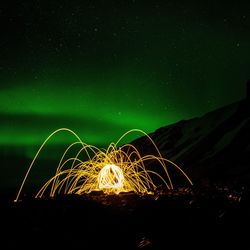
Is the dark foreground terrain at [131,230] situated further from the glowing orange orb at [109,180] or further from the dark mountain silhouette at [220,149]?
the dark mountain silhouette at [220,149]

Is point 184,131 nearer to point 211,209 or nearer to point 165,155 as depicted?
point 165,155

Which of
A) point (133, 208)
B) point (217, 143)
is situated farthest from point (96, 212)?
point (217, 143)

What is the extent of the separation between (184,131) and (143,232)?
165 m

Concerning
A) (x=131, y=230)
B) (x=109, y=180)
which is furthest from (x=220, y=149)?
(x=131, y=230)

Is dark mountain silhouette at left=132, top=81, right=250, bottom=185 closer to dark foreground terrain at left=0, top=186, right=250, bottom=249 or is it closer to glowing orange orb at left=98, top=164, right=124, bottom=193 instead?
glowing orange orb at left=98, top=164, right=124, bottom=193

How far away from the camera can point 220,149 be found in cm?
10400

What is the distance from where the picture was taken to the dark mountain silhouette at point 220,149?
78.6 metres

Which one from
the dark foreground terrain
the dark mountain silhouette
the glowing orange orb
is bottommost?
the dark foreground terrain

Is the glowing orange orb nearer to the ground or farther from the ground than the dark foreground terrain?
farther from the ground

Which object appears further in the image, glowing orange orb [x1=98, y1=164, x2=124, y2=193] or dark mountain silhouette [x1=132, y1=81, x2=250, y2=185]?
dark mountain silhouette [x1=132, y1=81, x2=250, y2=185]

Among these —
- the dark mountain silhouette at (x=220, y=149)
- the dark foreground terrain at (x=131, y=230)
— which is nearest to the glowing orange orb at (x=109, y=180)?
the dark foreground terrain at (x=131, y=230)

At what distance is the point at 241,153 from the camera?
90.1 m

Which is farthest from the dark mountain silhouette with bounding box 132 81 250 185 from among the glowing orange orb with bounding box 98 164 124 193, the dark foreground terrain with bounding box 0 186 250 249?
the dark foreground terrain with bounding box 0 186 250 249

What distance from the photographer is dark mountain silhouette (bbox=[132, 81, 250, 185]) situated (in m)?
78.6
